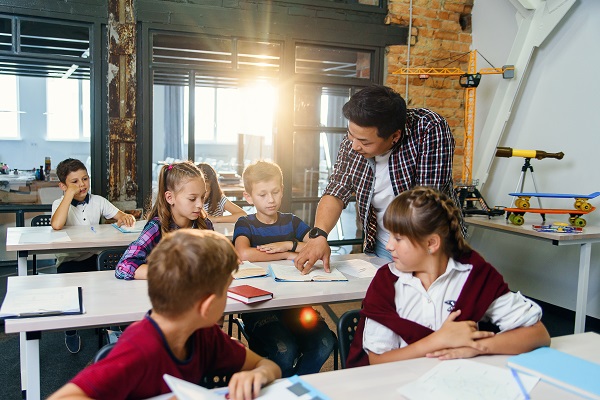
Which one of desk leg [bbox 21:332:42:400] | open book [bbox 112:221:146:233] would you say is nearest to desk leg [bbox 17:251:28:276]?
open book [bbox 112:221:146:233]

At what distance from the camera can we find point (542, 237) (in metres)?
3.42

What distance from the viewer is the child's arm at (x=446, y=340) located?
1459 millimetres

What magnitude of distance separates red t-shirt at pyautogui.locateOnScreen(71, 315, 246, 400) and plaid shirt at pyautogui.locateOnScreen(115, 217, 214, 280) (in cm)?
97

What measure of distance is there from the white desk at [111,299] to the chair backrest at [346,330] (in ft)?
0.80

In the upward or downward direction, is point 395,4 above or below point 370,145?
above

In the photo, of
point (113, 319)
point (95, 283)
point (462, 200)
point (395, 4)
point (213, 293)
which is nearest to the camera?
point (213, 293)

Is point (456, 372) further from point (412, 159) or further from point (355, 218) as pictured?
point (355, 218)

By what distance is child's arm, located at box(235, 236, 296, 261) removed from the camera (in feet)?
8.44

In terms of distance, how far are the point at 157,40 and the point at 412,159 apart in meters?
2.79

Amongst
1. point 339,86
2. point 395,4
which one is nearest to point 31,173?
point 339,86

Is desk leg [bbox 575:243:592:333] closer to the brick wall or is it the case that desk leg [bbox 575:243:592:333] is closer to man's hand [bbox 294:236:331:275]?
the brick wall

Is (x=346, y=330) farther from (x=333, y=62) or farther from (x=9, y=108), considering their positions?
(x=9, y=108)

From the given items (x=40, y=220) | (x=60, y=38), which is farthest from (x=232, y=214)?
(x=60, y=38)

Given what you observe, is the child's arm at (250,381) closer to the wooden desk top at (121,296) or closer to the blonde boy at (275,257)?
the wooden desk top at (121,296)
